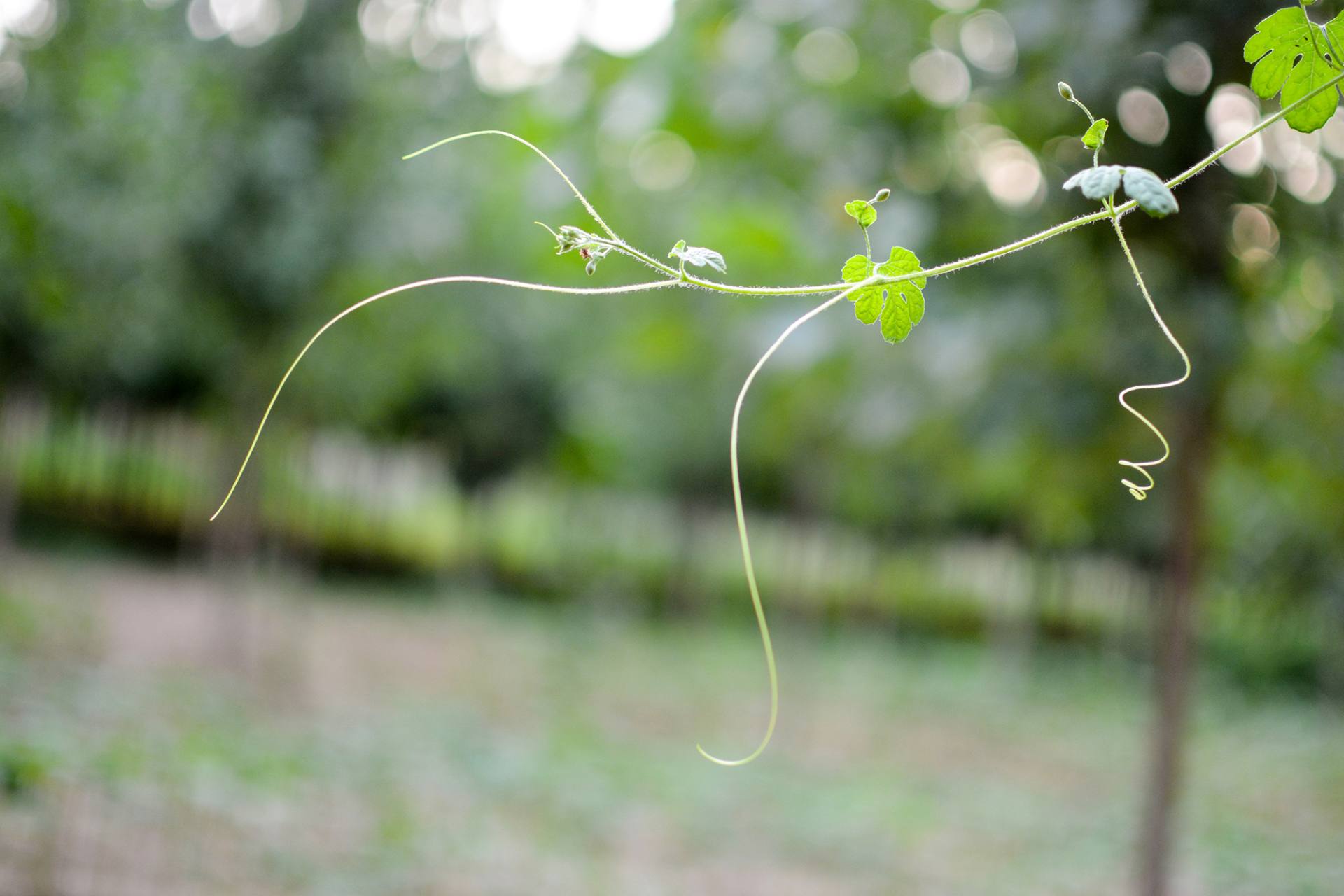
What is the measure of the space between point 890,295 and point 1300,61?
0.52 meters

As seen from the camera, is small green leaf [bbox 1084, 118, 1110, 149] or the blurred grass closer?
small green leaf [bbox 1084, 118, 1110, 149]

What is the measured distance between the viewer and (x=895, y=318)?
1079 millimetres

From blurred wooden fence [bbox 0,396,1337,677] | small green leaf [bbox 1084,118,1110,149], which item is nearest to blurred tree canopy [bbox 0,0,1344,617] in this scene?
small green leaf [bbox 1084,118,1110,149]

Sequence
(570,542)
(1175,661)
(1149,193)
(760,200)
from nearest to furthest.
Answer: (1149,193), (1175,661), (760,200), (570,542)

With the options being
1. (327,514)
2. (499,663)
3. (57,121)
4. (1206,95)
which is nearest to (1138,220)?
(1206,95)

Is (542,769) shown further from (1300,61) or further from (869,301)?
(1300,61)

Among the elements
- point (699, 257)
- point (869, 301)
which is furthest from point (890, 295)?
point (699, 257)

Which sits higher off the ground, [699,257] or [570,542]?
[699,257]

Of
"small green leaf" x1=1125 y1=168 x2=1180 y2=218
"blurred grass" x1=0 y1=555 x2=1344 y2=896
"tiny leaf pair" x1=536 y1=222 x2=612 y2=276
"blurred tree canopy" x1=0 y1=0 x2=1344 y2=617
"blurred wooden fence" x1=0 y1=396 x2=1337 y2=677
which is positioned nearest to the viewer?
"small green leaf" x1=1125 y1=168 x2=1180 y2=218

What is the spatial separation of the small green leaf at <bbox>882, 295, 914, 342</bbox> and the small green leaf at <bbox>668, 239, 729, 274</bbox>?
187 millimetres

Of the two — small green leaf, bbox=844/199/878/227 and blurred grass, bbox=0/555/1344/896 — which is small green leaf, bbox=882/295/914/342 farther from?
blurred grass, bbox=0/555/1344/896

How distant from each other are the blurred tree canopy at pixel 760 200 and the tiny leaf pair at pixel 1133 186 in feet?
5.88

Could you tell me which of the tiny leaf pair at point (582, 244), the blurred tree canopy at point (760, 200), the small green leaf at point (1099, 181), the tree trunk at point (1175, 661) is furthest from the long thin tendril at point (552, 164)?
the tree trunk at point (1175, 661)

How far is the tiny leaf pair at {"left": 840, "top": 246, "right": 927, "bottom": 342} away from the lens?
1.04m
